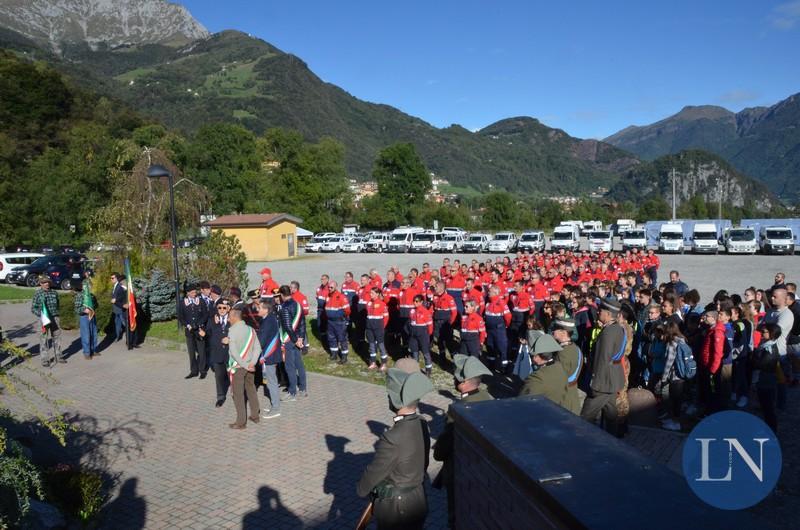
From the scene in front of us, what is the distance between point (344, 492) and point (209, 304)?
20.0 feet

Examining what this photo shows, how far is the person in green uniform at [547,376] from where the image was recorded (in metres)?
5.54

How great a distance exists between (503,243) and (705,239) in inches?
563

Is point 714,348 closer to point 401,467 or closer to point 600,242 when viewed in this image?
point 401,467

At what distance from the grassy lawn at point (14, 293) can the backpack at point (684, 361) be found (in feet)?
80.0

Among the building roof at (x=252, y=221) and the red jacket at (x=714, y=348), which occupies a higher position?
the building roof at (x=252, y=221)

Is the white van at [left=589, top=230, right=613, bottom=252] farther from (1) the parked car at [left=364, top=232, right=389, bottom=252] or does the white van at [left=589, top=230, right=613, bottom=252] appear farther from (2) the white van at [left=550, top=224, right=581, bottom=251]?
(1) the parked car at [left=364, top=232, right=389, bottom=252]

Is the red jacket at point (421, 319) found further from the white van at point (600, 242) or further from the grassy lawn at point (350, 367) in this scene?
the white van at point (600, 242)

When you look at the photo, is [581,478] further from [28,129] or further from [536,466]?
[28,129]

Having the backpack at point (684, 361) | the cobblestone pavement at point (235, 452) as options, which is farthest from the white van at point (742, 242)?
the backpack at point (684, 361)

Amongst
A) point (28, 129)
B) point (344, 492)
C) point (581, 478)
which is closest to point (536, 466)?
point (581, 478)

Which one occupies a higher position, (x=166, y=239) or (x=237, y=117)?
(x=237, y=117)

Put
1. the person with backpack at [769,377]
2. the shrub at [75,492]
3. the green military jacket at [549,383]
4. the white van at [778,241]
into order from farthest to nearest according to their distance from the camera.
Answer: the white van at [778,241]
the person with backpack at [769,377]
the shrub at [75,492]
the green military jacket at [549,383]

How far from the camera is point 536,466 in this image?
9.69 ft

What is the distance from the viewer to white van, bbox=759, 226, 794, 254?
125 ft
